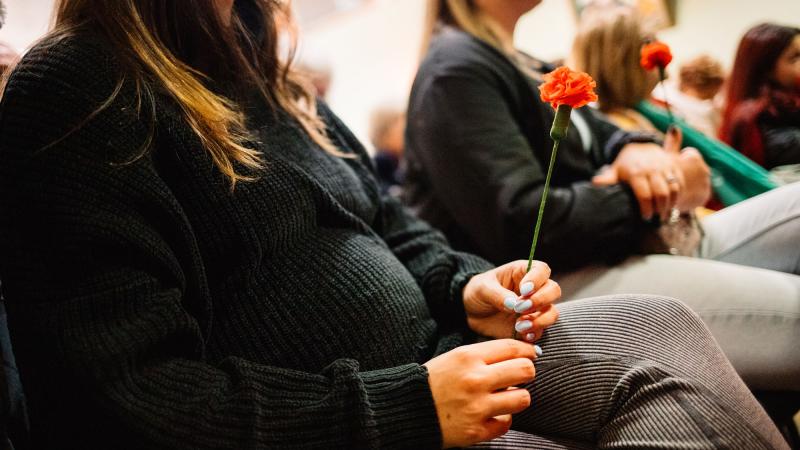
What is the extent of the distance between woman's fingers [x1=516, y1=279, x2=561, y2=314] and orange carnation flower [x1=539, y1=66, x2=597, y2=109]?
7.8 inches

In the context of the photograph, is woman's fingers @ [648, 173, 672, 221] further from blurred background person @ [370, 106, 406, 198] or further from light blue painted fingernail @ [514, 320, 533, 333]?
blurred background person @ [370, 106, 406, 198]

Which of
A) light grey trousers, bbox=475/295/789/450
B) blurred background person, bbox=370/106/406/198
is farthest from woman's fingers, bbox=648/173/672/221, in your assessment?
blurred background person, bbox=370/106/406/198

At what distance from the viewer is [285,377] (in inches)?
19.8

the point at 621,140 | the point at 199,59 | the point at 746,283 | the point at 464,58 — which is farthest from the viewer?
the point at 621,140

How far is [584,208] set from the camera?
2.77ft

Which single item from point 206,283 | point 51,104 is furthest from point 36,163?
point 206,283

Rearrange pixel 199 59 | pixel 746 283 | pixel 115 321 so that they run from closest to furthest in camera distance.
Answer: pixel 115 321 → pixel 199 59 → pixel 746 283

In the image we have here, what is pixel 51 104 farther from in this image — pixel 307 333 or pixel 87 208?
pixel 307 333

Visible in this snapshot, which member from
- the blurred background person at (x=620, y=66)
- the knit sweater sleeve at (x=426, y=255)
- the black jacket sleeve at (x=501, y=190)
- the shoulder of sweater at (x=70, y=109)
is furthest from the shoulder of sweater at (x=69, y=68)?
the blurred background person at (x=620, y=66)

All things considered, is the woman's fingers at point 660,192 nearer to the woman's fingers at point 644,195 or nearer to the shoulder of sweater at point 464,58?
the woman's fingers at point 644,195

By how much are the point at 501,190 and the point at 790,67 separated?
87 cm

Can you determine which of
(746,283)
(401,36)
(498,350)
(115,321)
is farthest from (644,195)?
(401,36)

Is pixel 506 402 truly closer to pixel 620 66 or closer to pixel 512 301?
pixel 512 301

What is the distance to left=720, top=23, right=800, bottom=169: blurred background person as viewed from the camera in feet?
3.67
